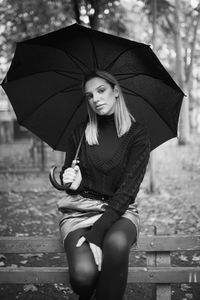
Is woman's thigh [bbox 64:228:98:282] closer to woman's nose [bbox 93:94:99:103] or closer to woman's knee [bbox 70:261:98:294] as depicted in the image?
woman's knee [bbox 70:261:98:294]

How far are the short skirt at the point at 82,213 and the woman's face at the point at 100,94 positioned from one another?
30.2 inches

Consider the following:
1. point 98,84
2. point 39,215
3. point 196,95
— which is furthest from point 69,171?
point 196,95

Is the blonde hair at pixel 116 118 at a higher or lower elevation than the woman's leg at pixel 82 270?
higher

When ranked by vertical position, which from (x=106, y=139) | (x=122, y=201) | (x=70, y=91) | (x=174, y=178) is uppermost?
(x=70, y=91)

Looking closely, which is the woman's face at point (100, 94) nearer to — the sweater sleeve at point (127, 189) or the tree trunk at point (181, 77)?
the sweater sleeve at point (127, 189)

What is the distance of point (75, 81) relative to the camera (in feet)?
11.1

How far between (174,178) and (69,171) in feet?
23.9

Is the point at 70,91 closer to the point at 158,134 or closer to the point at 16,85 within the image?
the point at 16,85

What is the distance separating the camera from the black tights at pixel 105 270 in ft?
7.98

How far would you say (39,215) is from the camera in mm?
6605

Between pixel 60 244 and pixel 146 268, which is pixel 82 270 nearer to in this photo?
pixel 60 244

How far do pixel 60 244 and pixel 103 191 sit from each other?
0.59 metres

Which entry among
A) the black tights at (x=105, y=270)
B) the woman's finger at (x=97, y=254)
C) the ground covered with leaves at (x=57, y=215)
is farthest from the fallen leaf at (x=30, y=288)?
the woman's finger at (x=97, y=254)

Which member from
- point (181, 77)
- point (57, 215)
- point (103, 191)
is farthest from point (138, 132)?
point (181, 77)
